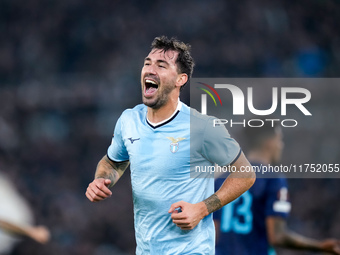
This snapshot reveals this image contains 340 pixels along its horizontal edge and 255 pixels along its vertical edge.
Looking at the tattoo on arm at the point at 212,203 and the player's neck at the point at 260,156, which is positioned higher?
the player's neck at the point at 260,156

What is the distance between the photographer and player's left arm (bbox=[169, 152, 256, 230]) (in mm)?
2910

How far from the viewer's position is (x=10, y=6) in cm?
1190

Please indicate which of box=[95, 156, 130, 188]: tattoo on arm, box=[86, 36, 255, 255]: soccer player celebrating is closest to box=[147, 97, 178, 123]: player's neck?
box=[86, 36, 255, 255]: soccer player celebrating

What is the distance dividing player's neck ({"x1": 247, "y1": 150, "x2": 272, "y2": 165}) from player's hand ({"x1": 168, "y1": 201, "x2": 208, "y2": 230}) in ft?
4.76

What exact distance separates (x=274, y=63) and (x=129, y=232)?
188 inches

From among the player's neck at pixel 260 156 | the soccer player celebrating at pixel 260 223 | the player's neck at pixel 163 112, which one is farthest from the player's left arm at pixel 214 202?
the player's neck at pixel 260 156

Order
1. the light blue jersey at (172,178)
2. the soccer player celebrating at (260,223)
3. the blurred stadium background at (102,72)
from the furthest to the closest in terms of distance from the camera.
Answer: the blurred stadium background at (102,72)
the soccer player celebrating at (260,223)
the light blue jersey at (172,178)

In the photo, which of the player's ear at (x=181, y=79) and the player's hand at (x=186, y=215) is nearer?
the player's hand at (x=186, y=215)

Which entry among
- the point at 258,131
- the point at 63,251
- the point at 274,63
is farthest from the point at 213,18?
the point at 258,131

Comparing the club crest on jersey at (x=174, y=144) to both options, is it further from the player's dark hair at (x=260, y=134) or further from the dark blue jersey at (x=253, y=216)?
the player's dark hair at (x=260, y=134)

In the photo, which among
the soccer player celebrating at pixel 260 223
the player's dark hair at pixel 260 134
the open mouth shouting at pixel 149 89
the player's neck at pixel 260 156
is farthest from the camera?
the player's dark hair at pixel 260 134

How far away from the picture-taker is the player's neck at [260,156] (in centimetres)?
432

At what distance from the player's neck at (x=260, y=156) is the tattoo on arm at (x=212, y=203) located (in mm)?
1289

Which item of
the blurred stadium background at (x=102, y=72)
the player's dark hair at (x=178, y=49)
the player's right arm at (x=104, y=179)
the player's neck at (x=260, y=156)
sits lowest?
the player's right arm at (x=104, y=179)
